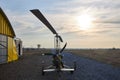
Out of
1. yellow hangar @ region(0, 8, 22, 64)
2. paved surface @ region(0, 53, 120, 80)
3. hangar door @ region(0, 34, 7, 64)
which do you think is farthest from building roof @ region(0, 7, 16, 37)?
paved surface @ region(0, 53, 120, 80)

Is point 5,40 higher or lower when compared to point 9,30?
lower

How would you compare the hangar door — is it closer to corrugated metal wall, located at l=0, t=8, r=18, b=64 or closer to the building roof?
corrugated metal wall, located at l=0, t=8, r=18, b=64

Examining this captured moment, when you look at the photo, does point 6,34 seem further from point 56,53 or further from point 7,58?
point 56,53

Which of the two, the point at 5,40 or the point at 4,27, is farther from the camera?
the point at 5,40

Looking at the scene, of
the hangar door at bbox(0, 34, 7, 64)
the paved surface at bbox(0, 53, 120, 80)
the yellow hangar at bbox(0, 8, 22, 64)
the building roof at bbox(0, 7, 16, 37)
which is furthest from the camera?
the building roof at bbox(0, 7, 16, 37)

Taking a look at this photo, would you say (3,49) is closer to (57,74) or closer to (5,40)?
(5,40)

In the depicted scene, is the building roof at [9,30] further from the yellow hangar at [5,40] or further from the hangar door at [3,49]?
the hangar door at [3,49]

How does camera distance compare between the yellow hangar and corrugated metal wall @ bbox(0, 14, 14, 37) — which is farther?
the yellow hangar

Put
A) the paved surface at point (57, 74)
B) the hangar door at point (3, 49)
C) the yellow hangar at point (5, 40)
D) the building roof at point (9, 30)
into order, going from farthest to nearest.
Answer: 1. the building roof at point (9, 30)
2. the yellow hangar at point (5, 40)
3. the hangar door at point (3, 49)
4. the paved surface at point (57, 74)

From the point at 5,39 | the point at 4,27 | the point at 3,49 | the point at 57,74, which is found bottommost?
the point at 57,74

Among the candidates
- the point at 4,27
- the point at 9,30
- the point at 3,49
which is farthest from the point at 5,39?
the point at 9,30

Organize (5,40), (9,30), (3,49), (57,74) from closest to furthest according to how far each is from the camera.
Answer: (57,74), (3,49), (5,40), (9,30)

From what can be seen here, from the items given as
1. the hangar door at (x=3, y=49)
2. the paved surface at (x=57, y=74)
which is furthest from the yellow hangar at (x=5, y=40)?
the paved surface at (x=57, y=74)

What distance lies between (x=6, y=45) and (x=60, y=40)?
21.2m
